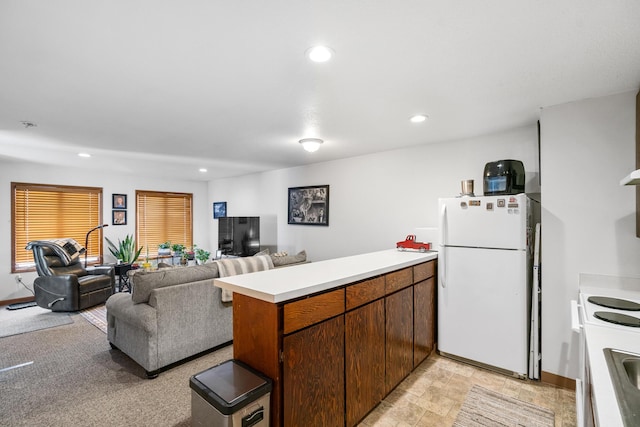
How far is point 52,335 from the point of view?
3.65 m

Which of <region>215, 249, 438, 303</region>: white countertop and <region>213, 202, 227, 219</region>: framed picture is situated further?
<region>213, 202, 227, 219</region>: framed picture

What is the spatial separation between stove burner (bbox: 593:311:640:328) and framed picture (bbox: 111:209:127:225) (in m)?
Result: 7.38

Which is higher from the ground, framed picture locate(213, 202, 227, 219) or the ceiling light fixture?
the ceiling light fixture

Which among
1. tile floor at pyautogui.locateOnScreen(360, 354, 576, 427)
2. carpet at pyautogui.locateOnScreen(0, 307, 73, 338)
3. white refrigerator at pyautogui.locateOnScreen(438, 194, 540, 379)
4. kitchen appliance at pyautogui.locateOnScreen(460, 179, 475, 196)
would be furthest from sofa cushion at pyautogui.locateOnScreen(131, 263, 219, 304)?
kitchen appliance at pyautogui.locateOnScreen(460, 179, 475, 196)

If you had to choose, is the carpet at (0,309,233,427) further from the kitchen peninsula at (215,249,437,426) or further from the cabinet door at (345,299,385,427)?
the cabinet door at (345,299,385,427)

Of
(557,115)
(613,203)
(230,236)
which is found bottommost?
(230,236)

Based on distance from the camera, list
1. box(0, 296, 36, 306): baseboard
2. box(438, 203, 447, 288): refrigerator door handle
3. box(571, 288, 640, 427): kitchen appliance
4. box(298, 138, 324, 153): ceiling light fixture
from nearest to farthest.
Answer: box(571, 288, 640, 427): kitchen appliance → box(438, 203, 447, 288): refrigerator door handle → box(298, 138, 324, 153): ceiling light fixture → box(0, 296, 36, 306): baseboard

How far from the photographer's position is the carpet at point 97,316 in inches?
157

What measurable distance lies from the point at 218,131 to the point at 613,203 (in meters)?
3.66

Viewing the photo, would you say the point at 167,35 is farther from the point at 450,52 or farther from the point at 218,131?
the point at 218,131

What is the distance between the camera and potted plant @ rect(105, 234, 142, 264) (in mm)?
5945

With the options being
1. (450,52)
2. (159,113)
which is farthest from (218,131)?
(450,52)

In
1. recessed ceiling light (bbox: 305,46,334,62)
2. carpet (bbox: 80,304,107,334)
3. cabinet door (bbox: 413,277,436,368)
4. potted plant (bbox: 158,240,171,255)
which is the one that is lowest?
carpet (bbox: 80,304,107,334)

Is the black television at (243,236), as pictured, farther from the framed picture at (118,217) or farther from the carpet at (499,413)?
the carpet at (499,413)
